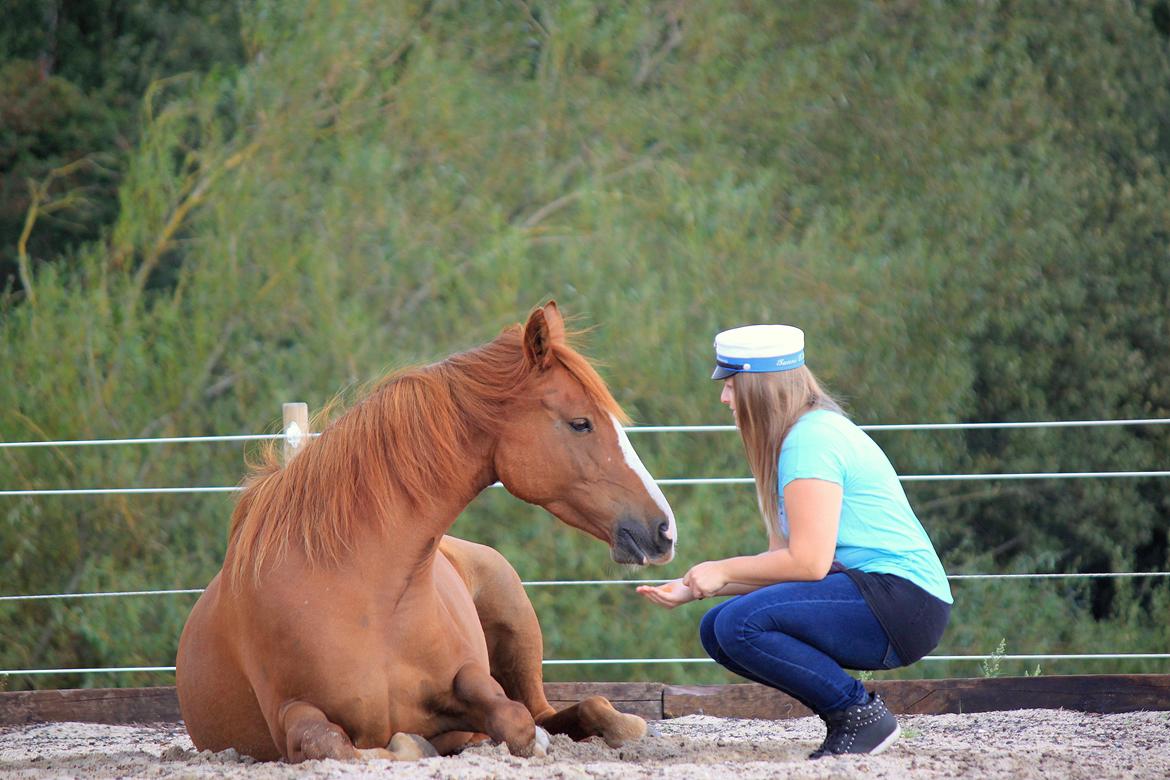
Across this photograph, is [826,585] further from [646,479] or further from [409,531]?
[409,531]

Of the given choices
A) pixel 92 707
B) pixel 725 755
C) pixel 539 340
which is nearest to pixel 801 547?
pixel 725 755

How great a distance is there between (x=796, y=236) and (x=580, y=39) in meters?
2.26

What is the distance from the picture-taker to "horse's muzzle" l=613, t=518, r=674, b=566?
2.77m

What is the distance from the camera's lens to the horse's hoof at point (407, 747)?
107 inches

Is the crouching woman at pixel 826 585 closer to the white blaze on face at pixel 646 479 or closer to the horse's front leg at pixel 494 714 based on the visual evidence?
the white blaze on face at pixel 646 479

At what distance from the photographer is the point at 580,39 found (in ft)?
29.9

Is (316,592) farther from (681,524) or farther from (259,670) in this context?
(681,524)

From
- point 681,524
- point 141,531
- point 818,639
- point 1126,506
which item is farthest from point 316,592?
point 1126,506

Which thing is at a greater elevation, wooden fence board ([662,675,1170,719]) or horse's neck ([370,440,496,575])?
horse's neck ([370,440,496,575])

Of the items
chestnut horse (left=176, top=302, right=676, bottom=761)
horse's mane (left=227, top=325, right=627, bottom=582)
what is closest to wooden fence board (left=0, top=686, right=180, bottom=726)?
chestnut horse (left=176, top=302, right=676, bottom=761)

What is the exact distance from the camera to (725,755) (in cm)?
298

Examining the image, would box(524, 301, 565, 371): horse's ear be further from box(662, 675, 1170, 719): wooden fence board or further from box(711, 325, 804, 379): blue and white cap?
box(662, 675, 1170, 719): wooden fence board

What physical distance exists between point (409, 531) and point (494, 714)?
1.55 ft

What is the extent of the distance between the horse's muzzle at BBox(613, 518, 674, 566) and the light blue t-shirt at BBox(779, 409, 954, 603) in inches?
11.5
